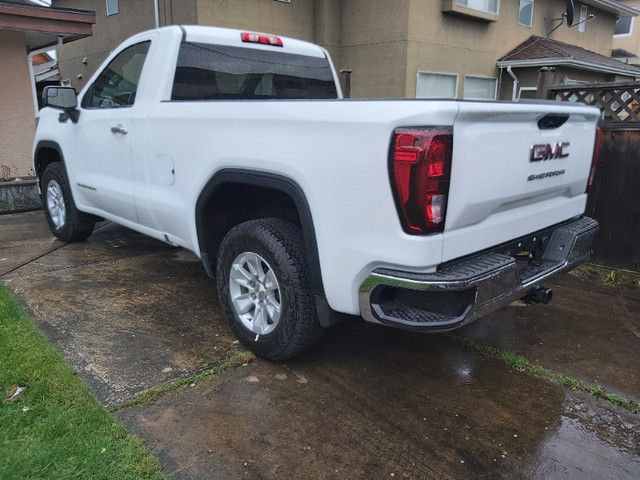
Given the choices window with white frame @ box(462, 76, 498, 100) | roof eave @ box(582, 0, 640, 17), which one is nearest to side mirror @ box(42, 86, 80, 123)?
window with white frame @ box(462, 76, 498, 100)

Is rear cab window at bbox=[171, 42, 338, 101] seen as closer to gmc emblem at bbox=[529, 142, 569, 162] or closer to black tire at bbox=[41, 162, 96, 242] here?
black tire at bbox=[41, 162, 96, 242]

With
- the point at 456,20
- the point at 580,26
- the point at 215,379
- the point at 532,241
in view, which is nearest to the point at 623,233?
the point at 532,241

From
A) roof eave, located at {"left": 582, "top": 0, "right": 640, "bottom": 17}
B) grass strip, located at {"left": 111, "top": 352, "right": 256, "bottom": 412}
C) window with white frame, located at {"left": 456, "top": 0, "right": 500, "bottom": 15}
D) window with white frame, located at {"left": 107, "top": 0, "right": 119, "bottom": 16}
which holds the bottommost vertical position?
grass strip, located at {"left": 111, "top": 352, "right": 256, "bottom": 412}

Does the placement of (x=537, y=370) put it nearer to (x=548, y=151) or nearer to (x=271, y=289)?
(x=548, y=151)

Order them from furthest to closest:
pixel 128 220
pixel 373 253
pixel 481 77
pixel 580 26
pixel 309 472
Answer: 1. pixel 580 26
2. pixel 481 77
3. pixel 128 220
4. pixel 373 253
5. pixel 309 472

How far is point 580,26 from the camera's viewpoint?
1847 cm

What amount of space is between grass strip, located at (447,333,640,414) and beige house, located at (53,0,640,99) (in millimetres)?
9096

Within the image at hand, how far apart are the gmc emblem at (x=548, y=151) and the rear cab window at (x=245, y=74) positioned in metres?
2.40

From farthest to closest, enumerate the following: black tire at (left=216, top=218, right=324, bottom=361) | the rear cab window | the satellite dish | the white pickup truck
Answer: the satellite dish
the rear cab window
black tire at (left=216, top=218, right=324, bottom=361)
the white pickup truck

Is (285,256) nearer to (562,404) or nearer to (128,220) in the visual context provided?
(562,404)

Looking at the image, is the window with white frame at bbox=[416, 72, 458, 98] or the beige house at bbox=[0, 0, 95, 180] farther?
the window with white frame at bbox=[416, 72, 458, 98]

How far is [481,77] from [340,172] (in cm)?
1338

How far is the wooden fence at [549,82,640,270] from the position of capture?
524 cm

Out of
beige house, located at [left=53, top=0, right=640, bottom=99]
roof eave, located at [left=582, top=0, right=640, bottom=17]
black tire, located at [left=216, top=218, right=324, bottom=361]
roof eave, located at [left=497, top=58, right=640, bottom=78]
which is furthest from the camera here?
roof eave, located at [left=582, top=0, right=640, bottom=17]
